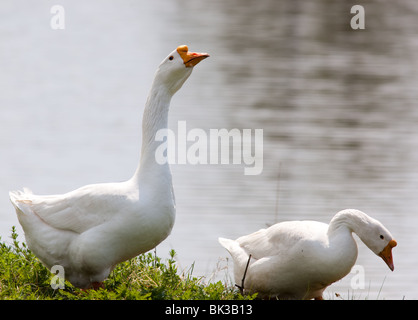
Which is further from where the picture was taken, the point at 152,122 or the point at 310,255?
the point at 152,122

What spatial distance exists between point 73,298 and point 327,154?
3.82 metres

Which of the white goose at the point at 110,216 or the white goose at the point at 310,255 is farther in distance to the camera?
the white goose at the point at 310,255

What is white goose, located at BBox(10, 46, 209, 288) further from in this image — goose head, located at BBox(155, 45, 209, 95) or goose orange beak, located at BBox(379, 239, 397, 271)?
goose orange beak, located at BBox(379, 239, 397, 271)

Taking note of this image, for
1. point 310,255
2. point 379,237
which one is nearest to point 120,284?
point 310,255

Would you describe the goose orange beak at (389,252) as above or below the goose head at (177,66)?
below

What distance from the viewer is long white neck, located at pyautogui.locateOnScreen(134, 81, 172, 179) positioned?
3.78m

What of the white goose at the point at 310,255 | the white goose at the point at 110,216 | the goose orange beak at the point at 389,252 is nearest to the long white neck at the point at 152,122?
the white goose at the point at 110,216

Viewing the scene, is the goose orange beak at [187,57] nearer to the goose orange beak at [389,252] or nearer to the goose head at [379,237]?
the goose head at [379,237]

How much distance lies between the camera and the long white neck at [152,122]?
3.78m

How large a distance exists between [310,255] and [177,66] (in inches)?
50.0

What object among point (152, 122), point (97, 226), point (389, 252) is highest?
point (152, 122)

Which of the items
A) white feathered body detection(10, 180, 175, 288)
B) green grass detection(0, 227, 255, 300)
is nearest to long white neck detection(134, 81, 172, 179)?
white feathered body detection(10, 180, 175, 288)

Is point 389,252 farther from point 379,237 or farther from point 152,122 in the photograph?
point 152,122

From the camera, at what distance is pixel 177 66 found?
3840mm
